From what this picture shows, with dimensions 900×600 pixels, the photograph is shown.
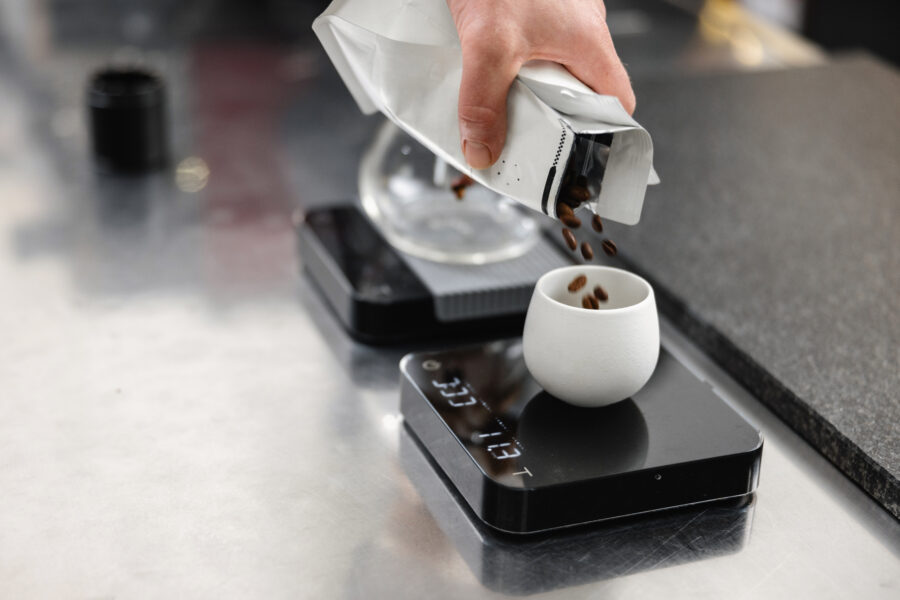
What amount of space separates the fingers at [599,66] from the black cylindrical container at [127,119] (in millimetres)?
714

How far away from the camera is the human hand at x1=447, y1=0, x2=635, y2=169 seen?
75 cm

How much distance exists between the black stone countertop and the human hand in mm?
299

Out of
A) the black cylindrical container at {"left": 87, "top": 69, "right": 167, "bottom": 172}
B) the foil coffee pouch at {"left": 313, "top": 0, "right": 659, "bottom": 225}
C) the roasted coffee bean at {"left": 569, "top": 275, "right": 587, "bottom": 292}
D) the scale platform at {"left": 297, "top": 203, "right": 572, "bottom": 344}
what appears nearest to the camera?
the foil coffee pouch at {"left": 313, "top": 0, "right": 659, "bottom": 225}

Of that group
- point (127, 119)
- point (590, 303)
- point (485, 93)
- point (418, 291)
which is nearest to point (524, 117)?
point (485, 93)

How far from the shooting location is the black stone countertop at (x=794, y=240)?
91cm

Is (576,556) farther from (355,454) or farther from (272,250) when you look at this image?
(272,250)

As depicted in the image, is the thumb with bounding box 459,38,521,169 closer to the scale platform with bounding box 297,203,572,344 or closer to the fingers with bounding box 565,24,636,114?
the fingers with bounding box 565,24,636,114

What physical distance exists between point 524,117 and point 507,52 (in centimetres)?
4

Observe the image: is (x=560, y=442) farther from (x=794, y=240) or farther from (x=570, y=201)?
(x=794, y=240)

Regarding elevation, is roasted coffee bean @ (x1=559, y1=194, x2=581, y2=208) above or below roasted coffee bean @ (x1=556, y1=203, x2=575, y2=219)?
above

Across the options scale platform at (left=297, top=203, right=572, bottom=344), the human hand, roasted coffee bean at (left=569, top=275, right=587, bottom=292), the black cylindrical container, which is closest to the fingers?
the human hand

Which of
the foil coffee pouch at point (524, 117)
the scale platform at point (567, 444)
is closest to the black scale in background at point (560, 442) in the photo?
the scale platform at point (567, 444)

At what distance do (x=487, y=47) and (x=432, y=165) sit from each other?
0.34m

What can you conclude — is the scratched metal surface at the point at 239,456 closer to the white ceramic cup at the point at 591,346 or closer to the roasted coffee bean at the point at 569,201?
the white ceramic cup at the point at 591,346
